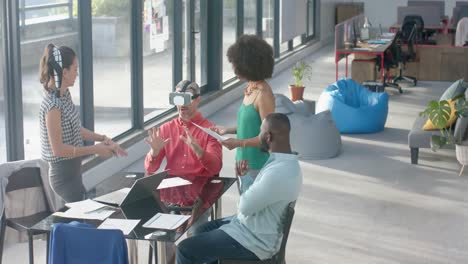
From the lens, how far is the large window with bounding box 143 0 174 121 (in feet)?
29.2

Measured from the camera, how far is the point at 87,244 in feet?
12.1

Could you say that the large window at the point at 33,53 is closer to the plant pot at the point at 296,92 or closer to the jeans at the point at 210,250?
the jeans at the point at 210,250

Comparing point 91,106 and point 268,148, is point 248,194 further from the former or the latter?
point 91,106

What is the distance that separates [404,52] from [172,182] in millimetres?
9206

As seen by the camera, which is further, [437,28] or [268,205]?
[437,28]

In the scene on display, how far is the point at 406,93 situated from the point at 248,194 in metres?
8.87

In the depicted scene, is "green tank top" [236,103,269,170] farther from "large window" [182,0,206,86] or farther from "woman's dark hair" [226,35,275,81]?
"large window" [182,0,206,86]

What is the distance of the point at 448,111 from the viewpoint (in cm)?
823

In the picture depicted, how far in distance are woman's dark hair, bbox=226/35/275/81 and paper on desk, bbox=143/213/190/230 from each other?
111cm

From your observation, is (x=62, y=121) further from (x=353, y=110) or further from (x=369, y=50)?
(x=369, y=50)

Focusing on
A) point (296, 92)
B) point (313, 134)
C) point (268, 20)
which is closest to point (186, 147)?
point (313, 134)

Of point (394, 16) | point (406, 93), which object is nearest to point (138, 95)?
point (406, 93)

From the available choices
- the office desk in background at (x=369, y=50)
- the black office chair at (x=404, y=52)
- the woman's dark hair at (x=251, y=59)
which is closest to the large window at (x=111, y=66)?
the woman's dark hair at (x=251, y=59)

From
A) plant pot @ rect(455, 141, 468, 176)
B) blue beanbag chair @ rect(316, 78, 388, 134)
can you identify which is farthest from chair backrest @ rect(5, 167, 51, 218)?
blue beanbag chair @ rect(316, 78, 388, 134)
